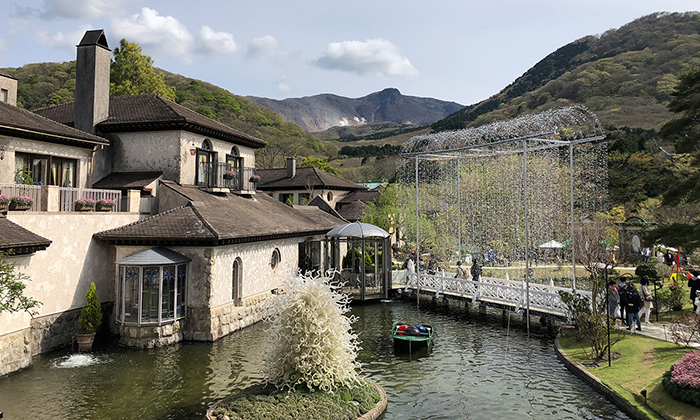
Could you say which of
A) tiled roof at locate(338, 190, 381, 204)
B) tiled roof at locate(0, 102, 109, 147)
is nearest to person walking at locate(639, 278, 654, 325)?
tiled roof at locate(0, 102, 109, 147)

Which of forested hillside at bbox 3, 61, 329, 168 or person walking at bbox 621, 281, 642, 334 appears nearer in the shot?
person walking at bbox 621, 281, 642, 334

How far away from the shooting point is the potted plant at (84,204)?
17.7m

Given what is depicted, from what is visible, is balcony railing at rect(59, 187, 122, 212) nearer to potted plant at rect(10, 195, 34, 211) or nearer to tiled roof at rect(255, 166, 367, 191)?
potted plant at rect(10, 195, 34, 211)

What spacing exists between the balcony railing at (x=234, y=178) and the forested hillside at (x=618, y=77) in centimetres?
6011

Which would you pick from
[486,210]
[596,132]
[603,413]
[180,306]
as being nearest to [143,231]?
[180,306]

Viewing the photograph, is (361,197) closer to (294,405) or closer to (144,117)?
(144,117)

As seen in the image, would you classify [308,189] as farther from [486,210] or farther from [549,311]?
[549,311]

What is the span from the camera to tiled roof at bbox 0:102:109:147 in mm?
16969

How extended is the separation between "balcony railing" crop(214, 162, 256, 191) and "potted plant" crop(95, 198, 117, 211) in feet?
22.4

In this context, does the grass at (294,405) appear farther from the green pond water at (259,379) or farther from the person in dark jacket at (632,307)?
the person in dark jacket at (632,307)

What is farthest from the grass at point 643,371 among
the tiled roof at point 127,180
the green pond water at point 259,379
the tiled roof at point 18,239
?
the tiled roof at point 127,180

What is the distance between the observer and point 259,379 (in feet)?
45.1

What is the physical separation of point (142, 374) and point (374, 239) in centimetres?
1576

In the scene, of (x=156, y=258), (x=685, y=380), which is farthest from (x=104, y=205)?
(x=685, y=380)
